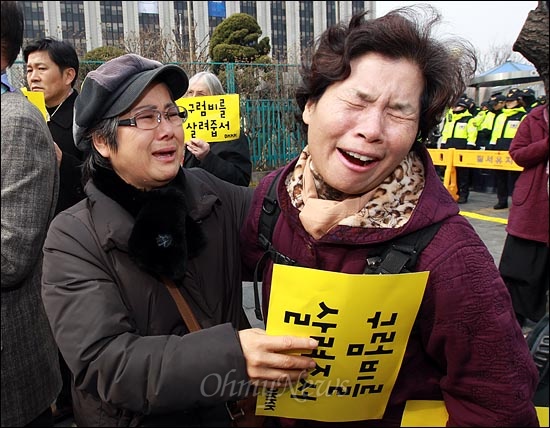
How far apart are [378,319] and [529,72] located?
13140mm

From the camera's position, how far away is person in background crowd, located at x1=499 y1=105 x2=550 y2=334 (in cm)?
346

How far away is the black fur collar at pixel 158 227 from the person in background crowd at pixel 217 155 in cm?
167

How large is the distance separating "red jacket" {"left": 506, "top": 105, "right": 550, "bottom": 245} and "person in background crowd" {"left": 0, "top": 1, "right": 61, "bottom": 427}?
120 inches

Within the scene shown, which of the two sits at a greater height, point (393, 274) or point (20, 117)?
point (20, 117)

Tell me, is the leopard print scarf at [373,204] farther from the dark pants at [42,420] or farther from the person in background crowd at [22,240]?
the dark pants at [42,420]

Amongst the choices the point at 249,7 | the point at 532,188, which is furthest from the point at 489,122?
the point at 249,7

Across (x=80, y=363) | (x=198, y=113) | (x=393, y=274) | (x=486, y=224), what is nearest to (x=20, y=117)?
(x=80, y=363)

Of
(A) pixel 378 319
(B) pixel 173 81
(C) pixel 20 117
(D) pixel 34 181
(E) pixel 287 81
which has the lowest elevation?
(A) pixel 378 319

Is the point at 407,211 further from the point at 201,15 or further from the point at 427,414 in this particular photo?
the point at 201,15

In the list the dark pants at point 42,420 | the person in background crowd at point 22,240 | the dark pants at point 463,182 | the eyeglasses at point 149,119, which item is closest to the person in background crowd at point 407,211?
the eyeglasses at point 149,119

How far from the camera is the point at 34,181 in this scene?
159 cm

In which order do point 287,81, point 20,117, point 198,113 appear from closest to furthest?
point 20,117, point 198,113, point 287,81

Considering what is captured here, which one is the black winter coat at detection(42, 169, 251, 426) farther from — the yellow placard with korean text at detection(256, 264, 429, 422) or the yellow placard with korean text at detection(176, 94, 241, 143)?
the yellow placard with korean text at detection(176, 94, 241, 143)

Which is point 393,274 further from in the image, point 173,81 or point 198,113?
point 198,113
